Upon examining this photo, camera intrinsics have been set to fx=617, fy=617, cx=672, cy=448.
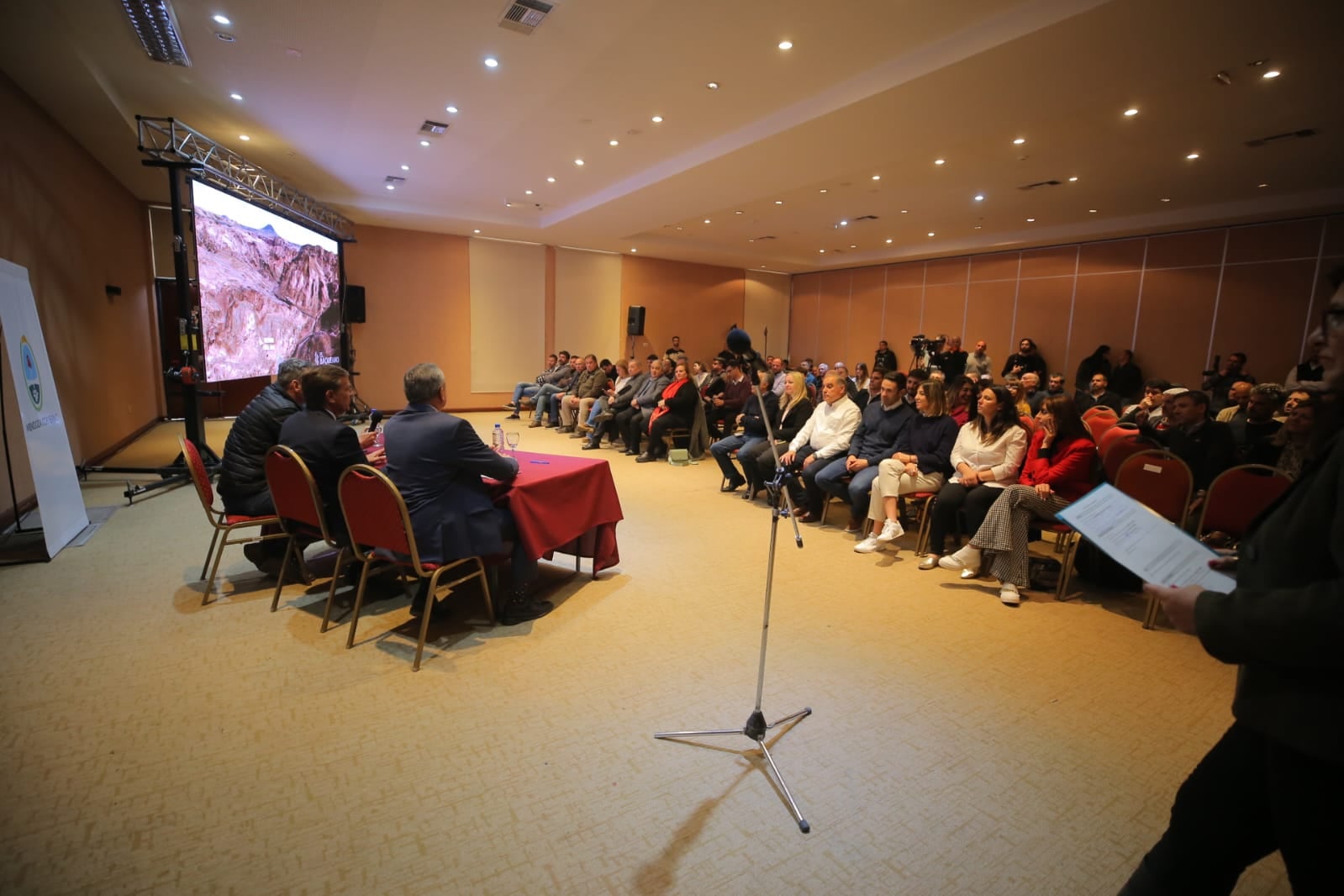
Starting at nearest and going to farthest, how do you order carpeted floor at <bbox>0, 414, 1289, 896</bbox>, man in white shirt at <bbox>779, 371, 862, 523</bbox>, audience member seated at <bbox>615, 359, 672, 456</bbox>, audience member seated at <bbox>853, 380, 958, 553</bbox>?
carpeted floor at <bbox>0, 414, 1289, 896</bbox>
audience member seated at <bbox>853, 380, 958, 553</bbox>
man in white shirt at <bbox>779, 371, 862, 523</bbox>
audience member seated at <bbox>615, 359, 672, 456</bbox>

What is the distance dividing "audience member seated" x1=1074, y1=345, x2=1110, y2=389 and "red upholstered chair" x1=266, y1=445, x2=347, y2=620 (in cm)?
1097

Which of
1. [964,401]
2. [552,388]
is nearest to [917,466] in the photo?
[964,401]

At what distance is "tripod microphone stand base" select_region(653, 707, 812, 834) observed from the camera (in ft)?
6.31

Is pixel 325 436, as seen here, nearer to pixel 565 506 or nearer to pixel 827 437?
pixel 565 506

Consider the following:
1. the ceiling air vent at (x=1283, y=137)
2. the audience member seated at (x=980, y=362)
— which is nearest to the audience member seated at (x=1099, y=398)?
the audience member seated at (x=980, y=362)

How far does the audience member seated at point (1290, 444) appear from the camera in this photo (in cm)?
328

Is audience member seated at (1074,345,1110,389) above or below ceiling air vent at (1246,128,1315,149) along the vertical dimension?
below

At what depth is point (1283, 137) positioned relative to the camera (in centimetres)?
593

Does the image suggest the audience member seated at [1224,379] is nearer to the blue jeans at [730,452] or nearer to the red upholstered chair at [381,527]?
the blue jeans at [730,452]

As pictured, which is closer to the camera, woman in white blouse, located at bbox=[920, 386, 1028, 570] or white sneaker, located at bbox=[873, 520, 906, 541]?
woman in white blouse, located at bbox=[920, 386, 1028, 570]

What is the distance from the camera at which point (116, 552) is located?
402cm

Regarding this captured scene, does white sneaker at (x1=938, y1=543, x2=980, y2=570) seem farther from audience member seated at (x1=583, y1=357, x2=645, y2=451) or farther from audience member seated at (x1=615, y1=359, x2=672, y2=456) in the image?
audience member seated at (x1=583, y1=357, x2=645, y2=451)

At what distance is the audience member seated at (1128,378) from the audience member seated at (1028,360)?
119cm

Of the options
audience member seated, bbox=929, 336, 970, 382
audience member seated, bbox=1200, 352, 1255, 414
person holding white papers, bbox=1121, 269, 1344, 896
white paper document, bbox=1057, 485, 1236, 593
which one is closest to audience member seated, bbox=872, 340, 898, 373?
audience member seated, bbox=929, 336, 970, 382
